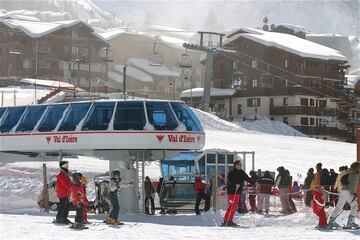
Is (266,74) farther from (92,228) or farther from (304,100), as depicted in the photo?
(92,228)

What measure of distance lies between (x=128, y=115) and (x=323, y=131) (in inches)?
2227

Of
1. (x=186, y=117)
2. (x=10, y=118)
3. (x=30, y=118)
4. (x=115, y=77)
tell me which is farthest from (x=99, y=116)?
(x=115, y=77)

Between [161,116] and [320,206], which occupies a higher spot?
[161,116]

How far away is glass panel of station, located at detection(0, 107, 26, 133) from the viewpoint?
2748 cm

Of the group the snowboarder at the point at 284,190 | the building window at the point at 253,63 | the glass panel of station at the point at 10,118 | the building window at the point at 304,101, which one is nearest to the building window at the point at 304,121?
the building window at the point at 304,101

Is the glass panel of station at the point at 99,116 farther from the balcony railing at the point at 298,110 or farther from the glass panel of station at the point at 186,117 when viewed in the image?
the balcony railing at the point at 298,110

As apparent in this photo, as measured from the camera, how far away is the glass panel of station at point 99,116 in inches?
938

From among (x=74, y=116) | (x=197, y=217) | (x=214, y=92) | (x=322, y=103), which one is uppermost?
(x=214, y=92)

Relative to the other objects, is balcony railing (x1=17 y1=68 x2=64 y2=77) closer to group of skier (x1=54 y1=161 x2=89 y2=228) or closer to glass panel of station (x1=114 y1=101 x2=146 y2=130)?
glass panel of station (x1=114 y1=101 x2=146 y2=130)

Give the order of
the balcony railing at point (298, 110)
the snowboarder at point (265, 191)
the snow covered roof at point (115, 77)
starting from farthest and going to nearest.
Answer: the snow covered roof at point (115, 77), the balcony railing at point (298, 110), the snowboarder at point (265, 191)

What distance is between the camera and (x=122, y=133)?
23406 millimetres

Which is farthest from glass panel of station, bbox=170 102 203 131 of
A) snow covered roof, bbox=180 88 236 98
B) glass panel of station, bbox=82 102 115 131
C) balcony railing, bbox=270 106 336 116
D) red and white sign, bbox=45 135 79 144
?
snow covered roof, bbox=180 88 236 98

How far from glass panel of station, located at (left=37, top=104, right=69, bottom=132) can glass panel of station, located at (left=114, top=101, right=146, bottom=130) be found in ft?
7.84

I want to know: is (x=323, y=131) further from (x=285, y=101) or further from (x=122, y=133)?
(x=122, y=133)
